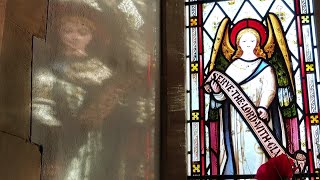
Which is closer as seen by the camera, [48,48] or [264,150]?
[48,48]

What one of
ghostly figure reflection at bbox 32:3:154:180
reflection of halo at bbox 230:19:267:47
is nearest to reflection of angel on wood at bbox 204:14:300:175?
reflection of halo at bbox 230:19:267:47

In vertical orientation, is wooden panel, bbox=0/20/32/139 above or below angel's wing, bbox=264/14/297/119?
below

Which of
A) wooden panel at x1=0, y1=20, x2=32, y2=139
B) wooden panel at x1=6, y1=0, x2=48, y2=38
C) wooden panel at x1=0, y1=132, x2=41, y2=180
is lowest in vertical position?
wooden panel at x1=0, y1=132, x2=41, y2=180

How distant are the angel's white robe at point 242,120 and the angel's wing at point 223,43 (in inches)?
2.4

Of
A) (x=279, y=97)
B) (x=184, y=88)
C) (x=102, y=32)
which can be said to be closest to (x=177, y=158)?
(x=184, y=88)

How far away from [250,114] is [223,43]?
0.37 m

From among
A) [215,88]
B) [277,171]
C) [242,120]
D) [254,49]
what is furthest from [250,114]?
[277,171]

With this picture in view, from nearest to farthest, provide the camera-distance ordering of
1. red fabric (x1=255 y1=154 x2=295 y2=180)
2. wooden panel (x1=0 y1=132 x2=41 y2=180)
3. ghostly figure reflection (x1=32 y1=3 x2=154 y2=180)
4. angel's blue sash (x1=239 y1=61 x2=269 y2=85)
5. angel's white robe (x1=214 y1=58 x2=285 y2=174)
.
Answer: wooden panel (x1=0 y1=132 x2=41 y2=180) → ghostly figure reflection (x1=32 y1=3 x2=154 y2=180) → red fabric (x1=255 y1=154 x2=295 y2=180) → angel's white robe (x1=214 y1=58 x2=285 y2=174) → angel's blue sash (x1=239 y1=61 x2=269 y2=85)

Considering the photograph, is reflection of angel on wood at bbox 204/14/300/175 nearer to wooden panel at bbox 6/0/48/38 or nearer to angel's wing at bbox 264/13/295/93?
angel's wing at bbox 264/13/295/93

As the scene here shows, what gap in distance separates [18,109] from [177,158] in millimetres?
1357

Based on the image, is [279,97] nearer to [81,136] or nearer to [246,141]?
[246,141]

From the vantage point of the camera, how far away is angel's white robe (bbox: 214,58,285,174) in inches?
85.2

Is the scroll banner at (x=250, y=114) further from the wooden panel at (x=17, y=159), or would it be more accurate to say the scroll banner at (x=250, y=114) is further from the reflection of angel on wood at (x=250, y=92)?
the wooden panel at (x=17, y=159)

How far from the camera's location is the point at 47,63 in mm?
857
